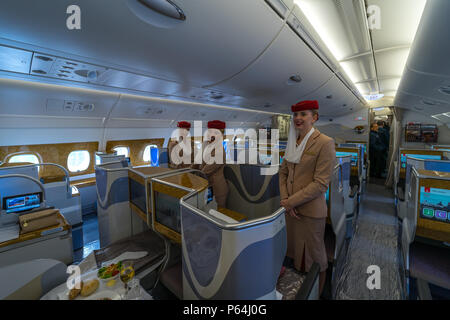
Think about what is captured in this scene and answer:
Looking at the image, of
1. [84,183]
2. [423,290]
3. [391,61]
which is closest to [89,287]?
[423,290]

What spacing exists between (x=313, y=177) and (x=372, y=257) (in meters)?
2.63

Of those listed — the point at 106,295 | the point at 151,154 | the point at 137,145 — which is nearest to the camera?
the point at 106,295

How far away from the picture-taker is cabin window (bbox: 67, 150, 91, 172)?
18.3ft

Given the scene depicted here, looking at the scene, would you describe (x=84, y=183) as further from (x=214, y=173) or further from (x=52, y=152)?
(x=214, y=173)

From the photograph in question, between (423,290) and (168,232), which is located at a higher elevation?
(168,232)

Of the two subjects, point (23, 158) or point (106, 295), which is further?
point (23, 158)

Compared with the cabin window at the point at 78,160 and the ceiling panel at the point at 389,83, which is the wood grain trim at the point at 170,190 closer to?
the cabin window at the point at 78,160

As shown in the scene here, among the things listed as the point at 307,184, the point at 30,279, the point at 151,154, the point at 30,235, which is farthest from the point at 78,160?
the point at 307,184

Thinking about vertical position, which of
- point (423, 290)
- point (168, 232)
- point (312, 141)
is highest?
point (312, 141)

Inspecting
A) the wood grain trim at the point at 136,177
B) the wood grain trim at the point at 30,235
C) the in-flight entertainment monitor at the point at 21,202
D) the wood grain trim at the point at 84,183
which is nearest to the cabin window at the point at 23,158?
the wood grain trim at the point at 84,183

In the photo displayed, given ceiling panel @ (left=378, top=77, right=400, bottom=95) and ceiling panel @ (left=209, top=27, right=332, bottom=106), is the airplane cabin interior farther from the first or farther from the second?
ceiling panel @ (left=378, top=77, right=400, bottom=95)

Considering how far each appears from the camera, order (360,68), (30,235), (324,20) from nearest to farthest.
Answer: (324,20) < (30,235) < (360,68)

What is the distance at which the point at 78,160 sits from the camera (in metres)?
5.80

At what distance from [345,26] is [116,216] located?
360cm
